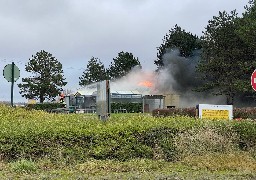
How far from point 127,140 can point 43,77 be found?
57734mm

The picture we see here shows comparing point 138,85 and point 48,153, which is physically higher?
point 138,85

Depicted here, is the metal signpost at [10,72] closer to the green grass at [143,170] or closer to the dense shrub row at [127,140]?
the dense shrub row at [127,140]

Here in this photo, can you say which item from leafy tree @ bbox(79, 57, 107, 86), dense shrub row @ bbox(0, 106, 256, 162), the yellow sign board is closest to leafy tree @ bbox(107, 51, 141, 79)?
leafy tree @ bbox(79, 57, 107, 86)

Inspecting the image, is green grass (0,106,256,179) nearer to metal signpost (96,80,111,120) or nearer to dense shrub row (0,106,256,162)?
dense shrub row (0,106,256,162)

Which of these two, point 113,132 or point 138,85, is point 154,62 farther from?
point 113,132

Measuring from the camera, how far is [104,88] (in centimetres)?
1271

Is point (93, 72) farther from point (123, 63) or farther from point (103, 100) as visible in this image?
point (103, 100)

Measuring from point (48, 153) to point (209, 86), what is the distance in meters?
40.4

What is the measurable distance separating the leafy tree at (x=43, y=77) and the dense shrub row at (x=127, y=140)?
185ft

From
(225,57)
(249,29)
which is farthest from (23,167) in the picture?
(225,57)

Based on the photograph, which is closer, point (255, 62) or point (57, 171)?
point (57, 171)

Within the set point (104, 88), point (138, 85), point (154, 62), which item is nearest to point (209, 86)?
point (138, 85)

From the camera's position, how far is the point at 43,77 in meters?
65.6

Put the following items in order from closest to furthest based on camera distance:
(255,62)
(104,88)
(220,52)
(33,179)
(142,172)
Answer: (33,179)
(142,172)
(104,88)
(255,62)
(220,52)
